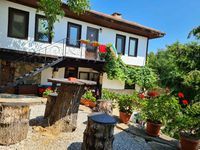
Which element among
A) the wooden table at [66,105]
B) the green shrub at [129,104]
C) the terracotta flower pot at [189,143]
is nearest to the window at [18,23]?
the green shrub at [129,104]

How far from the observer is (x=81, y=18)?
13.7 metres

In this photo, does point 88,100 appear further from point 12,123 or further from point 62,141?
point 12,123

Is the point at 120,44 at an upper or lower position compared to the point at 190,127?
upper

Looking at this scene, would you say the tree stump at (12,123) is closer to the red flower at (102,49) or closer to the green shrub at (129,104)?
the green shrub at (129,104)

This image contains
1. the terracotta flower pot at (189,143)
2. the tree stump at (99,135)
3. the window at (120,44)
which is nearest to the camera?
the tree stump at (99,135)

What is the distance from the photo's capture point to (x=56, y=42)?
42.8 feet

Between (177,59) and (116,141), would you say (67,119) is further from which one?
(177,59)

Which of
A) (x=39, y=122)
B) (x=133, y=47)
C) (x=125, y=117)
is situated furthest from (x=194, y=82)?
(x=133, y=47)

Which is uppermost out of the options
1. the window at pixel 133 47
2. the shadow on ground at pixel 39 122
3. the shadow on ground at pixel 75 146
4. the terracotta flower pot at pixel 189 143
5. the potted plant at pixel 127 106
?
the window at pixel 133 47

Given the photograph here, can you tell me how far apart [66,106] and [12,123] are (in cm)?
142

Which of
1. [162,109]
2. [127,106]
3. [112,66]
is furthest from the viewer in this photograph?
[112,66]

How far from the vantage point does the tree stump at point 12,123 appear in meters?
4.89

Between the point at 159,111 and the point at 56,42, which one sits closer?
the point at 159,111

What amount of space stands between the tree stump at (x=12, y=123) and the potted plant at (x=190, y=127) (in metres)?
4.31
